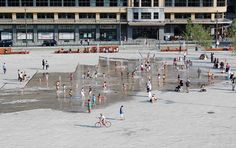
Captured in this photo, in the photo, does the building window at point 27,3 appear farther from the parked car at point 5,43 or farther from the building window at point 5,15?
the parked car at point 5,43

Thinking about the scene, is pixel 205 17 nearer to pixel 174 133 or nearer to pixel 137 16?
pixel 137 16

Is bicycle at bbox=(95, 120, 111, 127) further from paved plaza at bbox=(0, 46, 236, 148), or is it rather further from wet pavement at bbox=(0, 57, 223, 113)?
wet pavement at bbox=(0, 57, 223, 113)

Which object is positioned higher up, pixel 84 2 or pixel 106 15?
pixel 84 2

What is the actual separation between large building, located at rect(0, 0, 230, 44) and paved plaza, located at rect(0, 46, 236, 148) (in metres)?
48.2

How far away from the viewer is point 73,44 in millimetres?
116438

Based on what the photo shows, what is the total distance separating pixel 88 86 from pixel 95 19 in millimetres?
67894

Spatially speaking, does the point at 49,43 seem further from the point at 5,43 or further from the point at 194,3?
the point at 194,3

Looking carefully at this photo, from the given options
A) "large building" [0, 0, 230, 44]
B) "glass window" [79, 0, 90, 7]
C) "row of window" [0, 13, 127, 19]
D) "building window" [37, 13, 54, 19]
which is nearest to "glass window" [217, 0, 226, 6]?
"large building" [0, 0, 230, 44]

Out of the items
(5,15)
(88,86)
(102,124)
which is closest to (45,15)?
(5,15)

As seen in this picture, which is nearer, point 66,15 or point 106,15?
point 66,15

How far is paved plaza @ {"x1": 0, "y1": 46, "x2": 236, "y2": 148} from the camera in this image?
34.8 metres

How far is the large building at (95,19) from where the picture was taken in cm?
12181

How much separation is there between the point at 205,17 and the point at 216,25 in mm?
4904

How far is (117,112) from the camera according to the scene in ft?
143
